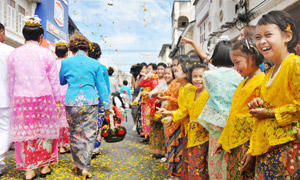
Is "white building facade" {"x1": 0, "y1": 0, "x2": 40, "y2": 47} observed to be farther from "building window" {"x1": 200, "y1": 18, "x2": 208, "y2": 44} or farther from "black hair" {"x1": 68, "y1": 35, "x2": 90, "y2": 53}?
"building window" {"x1": 200, "y1": 18, "x2": 208, "y2": 44}

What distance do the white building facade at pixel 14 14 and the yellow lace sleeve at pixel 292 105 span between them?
38.8 ft

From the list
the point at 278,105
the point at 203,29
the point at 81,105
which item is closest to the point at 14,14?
the point at 81,105

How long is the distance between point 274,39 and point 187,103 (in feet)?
4.87

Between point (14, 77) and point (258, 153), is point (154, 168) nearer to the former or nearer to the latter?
point (14, 77)

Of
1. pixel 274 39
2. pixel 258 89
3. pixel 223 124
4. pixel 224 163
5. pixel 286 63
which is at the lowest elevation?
pixel 224 163

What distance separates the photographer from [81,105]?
12.0 ft

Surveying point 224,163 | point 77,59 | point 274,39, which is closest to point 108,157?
point 77,59

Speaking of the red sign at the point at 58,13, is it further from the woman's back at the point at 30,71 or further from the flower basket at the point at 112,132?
the flower basket at the point at 112,132

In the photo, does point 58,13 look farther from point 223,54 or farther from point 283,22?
point 283,22

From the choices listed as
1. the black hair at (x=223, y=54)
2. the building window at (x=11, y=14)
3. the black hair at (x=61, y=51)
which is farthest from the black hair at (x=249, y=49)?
the building window at (x=11, y=14)

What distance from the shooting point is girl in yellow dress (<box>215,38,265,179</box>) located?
1.83 m

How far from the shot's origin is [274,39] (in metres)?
1.49

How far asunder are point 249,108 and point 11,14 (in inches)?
496

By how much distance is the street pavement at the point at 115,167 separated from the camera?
3.74m
